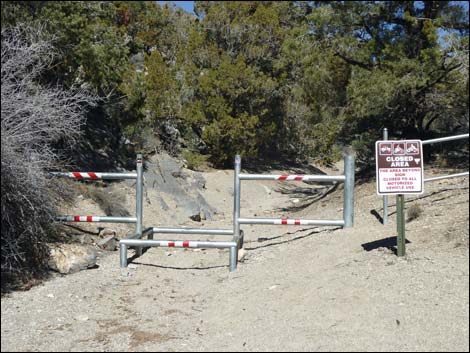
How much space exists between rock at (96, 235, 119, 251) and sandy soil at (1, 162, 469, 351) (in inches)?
11.8

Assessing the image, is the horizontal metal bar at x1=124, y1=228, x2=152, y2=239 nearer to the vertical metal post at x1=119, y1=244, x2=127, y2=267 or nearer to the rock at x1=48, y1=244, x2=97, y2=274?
the vertical metal post at x1=119, y1=244, x2=127, y2=267

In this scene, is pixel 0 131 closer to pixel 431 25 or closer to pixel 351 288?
pixel 351 288

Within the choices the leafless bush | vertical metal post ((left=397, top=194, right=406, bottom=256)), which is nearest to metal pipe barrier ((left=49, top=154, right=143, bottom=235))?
the leafless bush

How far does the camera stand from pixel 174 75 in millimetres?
24578

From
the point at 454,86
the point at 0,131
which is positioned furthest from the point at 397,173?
the point at 454,86

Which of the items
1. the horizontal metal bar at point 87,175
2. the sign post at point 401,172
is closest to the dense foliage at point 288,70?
the horizontal metal bar at point 87,175

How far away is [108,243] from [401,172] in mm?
5053

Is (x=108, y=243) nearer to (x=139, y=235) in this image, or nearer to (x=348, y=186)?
(x=139, y=235)

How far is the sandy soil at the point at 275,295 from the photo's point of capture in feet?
18.8

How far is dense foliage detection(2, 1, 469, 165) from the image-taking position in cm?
1307

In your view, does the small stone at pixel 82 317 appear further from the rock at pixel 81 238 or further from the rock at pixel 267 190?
the rock at pixel 267 190

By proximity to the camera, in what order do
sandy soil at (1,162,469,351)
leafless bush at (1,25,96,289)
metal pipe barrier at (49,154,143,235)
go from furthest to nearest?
1. metal pipe barrier at (49,154,143,235)
2. leafless bush at (1,25,96,289)
3. sandy soil at (1,162,469,351)

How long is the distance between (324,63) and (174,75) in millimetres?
10913

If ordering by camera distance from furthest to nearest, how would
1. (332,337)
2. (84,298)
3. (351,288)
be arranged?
(84,298), (351,288), (332,337)
